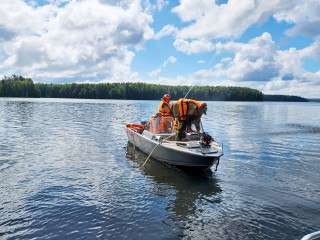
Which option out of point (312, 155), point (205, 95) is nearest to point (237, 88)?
point (205, 95)

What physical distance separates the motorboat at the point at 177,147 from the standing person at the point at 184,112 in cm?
38

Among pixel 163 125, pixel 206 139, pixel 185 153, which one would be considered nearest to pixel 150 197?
pixel 185 153

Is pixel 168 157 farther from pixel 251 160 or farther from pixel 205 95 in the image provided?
pixel 205 95

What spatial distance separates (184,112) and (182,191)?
3.90 meters

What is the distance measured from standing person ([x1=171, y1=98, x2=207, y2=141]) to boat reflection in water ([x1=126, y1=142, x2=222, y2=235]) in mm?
1647

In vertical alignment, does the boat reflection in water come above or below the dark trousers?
below

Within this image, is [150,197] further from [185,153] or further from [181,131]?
[181,131]

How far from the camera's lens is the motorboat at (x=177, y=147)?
9.60m

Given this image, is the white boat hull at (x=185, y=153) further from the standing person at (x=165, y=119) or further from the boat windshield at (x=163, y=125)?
the standing person at (x=165, y=119)

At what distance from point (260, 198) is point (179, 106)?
16.8ft

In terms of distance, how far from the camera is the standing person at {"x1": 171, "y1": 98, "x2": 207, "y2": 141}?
37.2 ft

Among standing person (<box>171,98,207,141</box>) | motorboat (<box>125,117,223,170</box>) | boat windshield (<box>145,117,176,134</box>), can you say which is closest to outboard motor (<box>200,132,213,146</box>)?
motorboat (<box>125,117,223,170</box>)

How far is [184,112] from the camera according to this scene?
448 inches

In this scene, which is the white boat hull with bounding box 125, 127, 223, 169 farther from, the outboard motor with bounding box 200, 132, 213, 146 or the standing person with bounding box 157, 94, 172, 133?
the standing person with bounding box 157, 94, 172, 133
